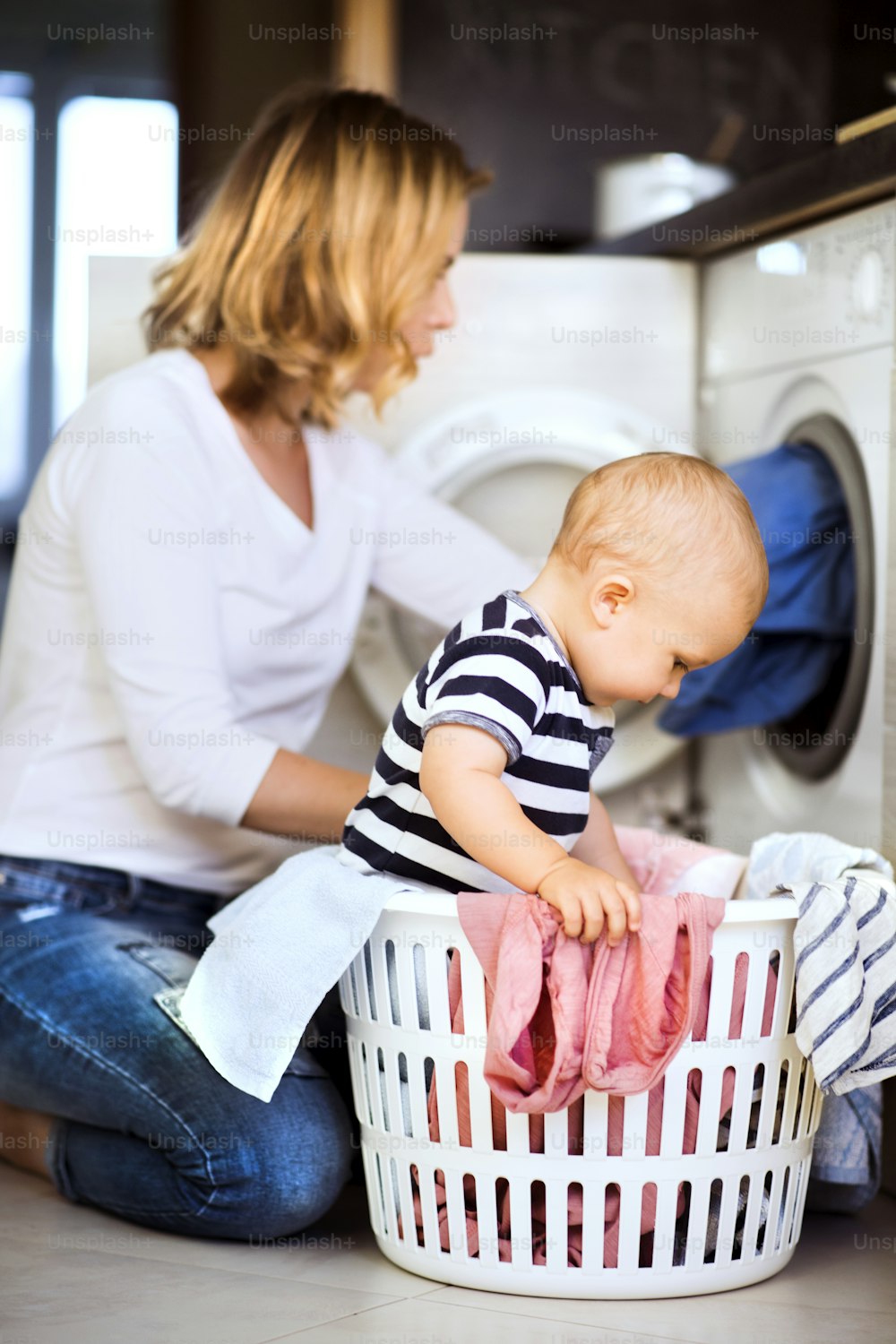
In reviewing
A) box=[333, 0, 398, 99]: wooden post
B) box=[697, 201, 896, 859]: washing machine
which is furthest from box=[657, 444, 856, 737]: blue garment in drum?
box=[333, 0, 398, 99]: wooden post

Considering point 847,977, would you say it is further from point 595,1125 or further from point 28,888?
point 28,888

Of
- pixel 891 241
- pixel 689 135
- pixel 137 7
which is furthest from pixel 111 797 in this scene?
pixel 137 7

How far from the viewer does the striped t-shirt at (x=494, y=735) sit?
1135mm

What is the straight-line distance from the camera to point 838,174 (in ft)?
5.34

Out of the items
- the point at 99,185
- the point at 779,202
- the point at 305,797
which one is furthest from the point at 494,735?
the point at 99,185

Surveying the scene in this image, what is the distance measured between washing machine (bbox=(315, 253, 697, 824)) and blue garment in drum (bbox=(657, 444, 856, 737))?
0.81 ft

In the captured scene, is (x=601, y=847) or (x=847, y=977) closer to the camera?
(x=847, y=977)

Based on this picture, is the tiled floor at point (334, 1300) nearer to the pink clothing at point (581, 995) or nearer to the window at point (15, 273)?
the pink clothing at point (581, 995)

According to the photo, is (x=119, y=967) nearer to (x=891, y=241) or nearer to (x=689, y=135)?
(x=891, y=241)

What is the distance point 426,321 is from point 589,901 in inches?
33.7

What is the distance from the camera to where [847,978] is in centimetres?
112

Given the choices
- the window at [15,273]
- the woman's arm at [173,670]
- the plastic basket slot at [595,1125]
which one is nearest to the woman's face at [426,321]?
the woman's arm at [173,670]

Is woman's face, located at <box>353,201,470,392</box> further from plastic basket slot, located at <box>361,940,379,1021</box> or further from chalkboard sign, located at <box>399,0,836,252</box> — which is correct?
chalkboard sign, located at <box>399,0,836,252</box>

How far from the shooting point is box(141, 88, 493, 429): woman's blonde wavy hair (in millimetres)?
1597
